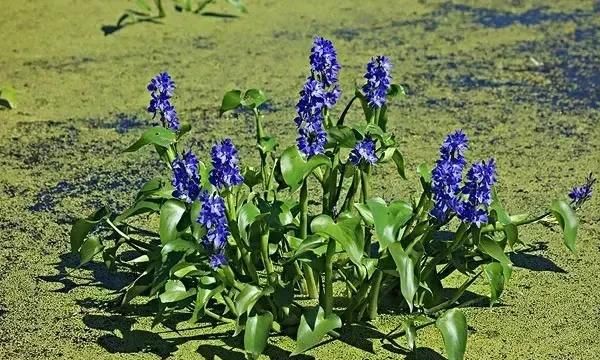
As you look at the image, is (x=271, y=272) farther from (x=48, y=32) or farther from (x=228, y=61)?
(x=48, y=32)

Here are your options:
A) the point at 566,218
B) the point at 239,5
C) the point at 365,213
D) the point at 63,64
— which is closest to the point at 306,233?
the point at 365,213

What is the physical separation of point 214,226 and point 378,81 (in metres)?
0.39

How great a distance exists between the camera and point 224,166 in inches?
67.5

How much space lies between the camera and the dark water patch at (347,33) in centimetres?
391

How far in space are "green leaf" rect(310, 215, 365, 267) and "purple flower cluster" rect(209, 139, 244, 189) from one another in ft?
0.49

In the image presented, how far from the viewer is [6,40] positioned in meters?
3.86

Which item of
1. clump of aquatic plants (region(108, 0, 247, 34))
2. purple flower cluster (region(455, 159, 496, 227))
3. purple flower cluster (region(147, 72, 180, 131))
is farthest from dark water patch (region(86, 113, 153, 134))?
purple flower cluster (region(455, 159, 496, 227))

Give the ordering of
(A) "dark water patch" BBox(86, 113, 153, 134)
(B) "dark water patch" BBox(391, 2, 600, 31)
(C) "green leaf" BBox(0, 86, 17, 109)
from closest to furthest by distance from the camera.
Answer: (A) "dark water patch" BBox(86, 113, 153, 134) < (C) "green leaf" BBox(0, 86, 17, 109) < (B) "dark water patch" BBox(391, 2, 600, 31)

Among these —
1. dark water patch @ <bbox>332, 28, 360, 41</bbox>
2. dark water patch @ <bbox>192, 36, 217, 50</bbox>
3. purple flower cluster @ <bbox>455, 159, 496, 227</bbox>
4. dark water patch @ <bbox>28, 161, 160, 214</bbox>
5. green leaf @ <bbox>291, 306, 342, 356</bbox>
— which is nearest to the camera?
purple flower cluster @ <bbox>455, 159, 496, 227</bbox>

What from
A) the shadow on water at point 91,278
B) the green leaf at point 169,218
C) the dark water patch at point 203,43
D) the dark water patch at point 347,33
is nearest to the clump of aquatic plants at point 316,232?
the green leaf at point 169,218

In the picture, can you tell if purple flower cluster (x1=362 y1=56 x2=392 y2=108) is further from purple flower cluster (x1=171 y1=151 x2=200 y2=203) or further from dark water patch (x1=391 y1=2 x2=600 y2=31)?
dark water patch (x1=391 y1=2 x2=600 y2=31)

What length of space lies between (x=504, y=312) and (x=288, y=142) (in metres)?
1.06

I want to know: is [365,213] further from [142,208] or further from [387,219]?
[142,208]

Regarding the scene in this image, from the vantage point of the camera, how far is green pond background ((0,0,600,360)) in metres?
1.99
